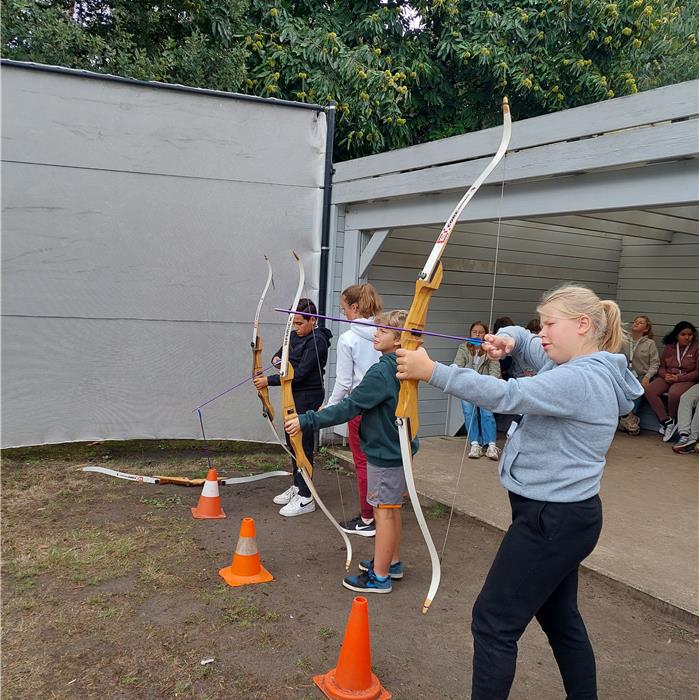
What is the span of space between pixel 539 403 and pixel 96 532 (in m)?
2.99

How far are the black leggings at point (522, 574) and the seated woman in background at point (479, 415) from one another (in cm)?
398

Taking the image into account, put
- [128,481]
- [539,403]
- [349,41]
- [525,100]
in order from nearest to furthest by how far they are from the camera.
A: [539,403], [128,481], [349,41], [525,100]

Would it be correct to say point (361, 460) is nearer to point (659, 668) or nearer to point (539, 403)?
point (659, 668)

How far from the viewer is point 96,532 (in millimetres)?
3680

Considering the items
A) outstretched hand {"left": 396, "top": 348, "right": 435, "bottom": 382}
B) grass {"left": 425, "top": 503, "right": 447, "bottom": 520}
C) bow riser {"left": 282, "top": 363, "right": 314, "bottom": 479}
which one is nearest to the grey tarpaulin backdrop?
grass {"left": 425, "top": 503, "right": 447, "bottom": 520}

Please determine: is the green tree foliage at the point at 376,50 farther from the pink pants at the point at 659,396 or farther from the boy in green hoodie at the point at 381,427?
the boy in green hoodie at the point at 381,427

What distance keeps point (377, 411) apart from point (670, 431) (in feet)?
17.0

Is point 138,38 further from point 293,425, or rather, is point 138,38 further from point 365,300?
point 293,425

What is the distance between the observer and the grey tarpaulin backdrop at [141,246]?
15.9ft

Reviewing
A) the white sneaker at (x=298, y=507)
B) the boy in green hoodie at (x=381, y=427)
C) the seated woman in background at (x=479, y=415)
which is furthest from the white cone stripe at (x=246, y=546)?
the seated woman in background at (x=479, y=415)

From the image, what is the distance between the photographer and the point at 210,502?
13.3 ft

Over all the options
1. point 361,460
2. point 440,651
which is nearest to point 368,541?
point 361,460

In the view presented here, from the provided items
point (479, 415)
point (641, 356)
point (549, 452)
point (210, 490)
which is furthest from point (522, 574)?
point (641, 356)

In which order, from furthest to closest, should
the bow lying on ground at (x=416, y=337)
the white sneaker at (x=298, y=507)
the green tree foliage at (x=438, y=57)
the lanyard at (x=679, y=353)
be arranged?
the green tree foliage at (x=438, y=57), the lanyard at (x=679, y=353), the white sneaker at (x=298, y=507), the bow lying on ground at (x=416, y=337)
